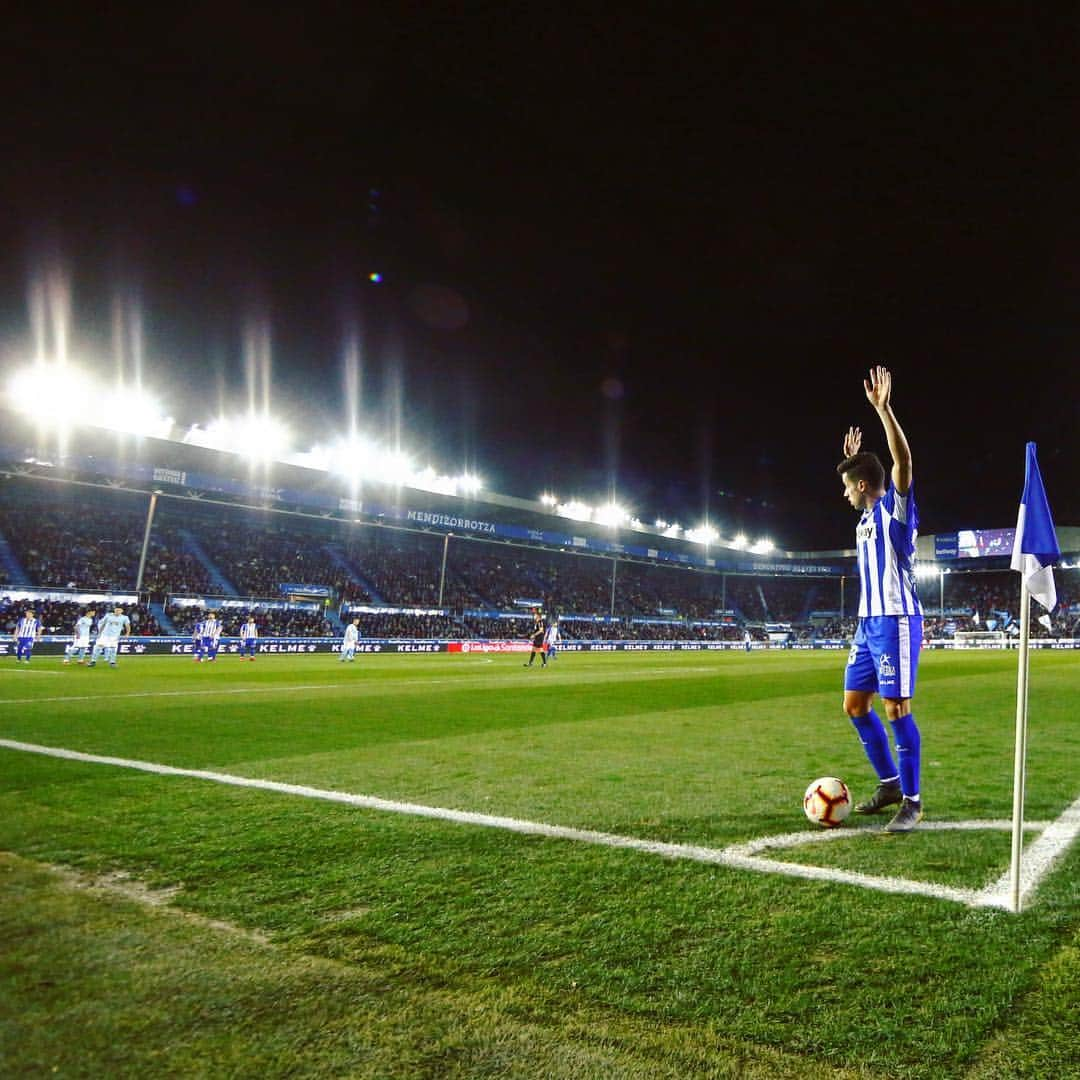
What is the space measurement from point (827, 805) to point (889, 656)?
1.01 metres

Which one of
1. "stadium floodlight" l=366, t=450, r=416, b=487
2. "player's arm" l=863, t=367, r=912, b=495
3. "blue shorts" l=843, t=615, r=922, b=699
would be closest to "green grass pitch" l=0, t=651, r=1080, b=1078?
"blue shorts" l=843, t=615, r=922, b=699

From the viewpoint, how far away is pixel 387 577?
4856 cm

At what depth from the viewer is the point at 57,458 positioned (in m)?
32.8

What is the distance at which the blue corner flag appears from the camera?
11.4ft

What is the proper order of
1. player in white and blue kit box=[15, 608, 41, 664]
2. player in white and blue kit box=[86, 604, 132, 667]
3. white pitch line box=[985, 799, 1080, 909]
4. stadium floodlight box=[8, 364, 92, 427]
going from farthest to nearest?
1. stadium floodlight box=[8, 364, 92, 427]
2. player in white and blue kit box=[15, 608, 41, 664]
3. player in white and blue kit box=[86, 604, 132, 667]
4. white pitch line box=[985, 799, 1080, 909]

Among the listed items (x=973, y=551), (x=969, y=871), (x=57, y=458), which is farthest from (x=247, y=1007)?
(x=973, y=551)

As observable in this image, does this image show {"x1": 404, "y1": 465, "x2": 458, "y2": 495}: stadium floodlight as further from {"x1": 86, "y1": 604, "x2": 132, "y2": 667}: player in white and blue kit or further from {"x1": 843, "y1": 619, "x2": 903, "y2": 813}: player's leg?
{"x1": 843, "y1": 619, "x2": 903, "y2": 813}: player's leg

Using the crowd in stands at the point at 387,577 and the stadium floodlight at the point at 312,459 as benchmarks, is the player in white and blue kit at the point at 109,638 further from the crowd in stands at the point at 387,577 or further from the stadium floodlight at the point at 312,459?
the stadium floodlight at the point at 312,459

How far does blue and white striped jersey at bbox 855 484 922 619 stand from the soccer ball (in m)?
1.16

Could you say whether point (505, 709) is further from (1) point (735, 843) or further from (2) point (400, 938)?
(2) point (400, 938)

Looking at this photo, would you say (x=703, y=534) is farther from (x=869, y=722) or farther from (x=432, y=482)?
(x=869, y=722)

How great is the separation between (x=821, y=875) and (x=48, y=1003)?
3.02 meters

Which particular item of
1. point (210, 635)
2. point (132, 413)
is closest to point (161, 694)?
point (210, 635)

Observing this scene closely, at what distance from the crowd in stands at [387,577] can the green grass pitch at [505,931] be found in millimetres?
24938
